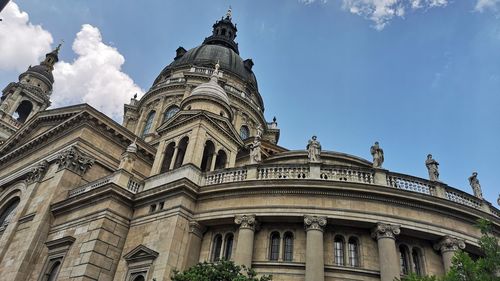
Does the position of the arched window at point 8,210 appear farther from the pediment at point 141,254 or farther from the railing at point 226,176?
the railing at point 226,176

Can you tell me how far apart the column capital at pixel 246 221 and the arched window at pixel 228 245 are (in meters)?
1.15

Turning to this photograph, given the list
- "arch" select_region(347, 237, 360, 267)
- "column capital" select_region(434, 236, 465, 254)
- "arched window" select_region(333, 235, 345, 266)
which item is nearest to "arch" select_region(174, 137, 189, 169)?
"arched window" select_region(333, 235, 345, 266)

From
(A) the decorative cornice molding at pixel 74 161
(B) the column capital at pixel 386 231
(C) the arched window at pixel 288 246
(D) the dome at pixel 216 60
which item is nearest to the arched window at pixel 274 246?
(C) the arched window at pixel 288 246

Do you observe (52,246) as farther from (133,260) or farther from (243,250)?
(243,250)

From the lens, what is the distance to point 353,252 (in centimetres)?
1648

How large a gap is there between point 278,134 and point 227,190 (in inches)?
1105

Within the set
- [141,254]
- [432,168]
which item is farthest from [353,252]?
[141,254]

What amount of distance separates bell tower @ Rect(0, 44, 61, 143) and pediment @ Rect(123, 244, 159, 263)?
37.3 meters

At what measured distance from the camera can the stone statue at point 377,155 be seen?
717 inches

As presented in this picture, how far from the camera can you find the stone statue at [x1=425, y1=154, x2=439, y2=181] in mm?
18175

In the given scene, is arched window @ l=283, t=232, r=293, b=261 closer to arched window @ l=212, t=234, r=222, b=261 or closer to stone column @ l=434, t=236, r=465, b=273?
arched window @ l=212, t=234, r=222, b=261

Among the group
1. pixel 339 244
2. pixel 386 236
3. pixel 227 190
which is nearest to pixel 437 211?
pixel 386 236

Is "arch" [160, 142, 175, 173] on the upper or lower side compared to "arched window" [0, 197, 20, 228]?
upper

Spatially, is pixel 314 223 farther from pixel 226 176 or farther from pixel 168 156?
pixel 168 156
